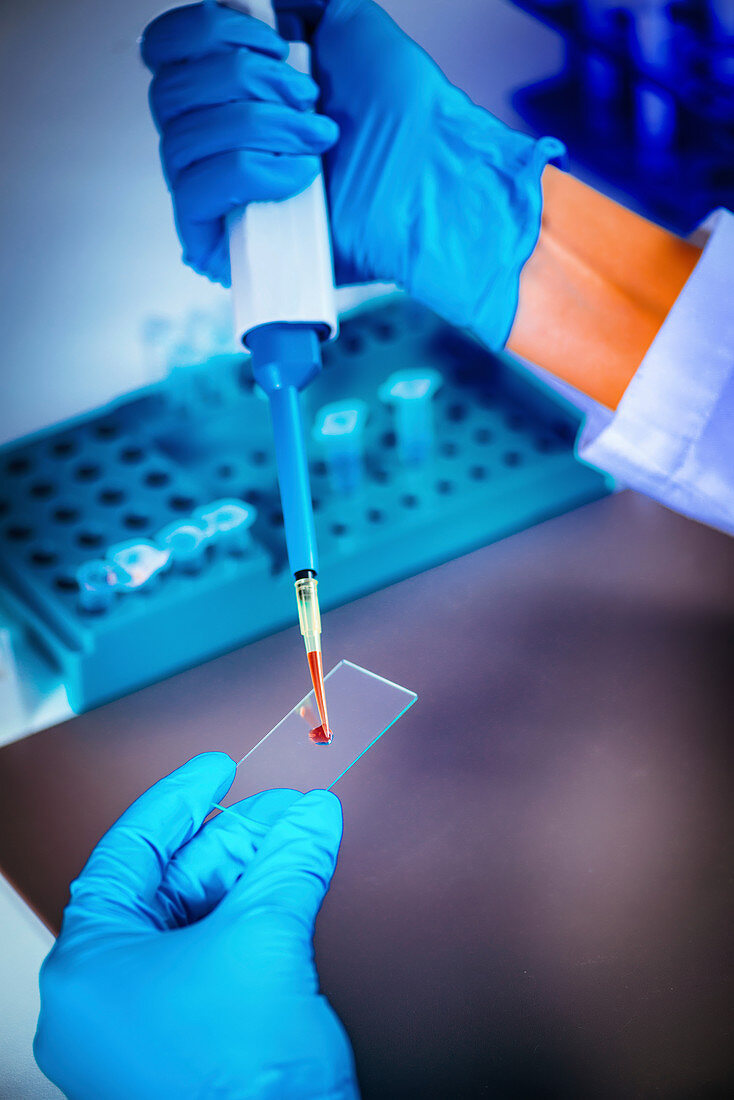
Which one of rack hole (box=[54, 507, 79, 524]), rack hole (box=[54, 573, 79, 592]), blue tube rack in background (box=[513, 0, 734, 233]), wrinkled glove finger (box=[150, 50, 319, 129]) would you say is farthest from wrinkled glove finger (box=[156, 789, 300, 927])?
blue tube rack in background (box=[513, 0, 734, 233])

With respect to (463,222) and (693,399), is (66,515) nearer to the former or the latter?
(463,222)

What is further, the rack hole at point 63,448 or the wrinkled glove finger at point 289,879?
the rack hole at point 63,448

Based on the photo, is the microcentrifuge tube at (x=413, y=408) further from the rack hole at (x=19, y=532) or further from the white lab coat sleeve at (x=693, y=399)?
the rack hole at (x=19, y=532)

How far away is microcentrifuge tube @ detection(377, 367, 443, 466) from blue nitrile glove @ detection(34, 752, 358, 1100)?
0.49m

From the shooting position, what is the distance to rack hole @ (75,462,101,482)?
1.03 metres

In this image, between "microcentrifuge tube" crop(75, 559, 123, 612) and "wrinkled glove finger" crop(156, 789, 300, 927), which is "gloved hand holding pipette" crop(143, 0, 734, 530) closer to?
"microcentrifuge tube" crop(75, 559, 123, 612)

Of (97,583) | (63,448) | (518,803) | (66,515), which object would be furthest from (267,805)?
(63,448)

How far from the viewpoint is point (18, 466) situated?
1045mm

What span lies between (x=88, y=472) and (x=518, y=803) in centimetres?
64

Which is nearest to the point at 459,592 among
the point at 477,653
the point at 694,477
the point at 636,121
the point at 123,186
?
the point at 477,653

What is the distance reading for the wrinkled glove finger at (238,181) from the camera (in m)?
0.82

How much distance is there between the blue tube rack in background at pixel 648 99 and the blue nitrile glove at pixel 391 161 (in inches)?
12.3

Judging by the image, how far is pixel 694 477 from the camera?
852mm

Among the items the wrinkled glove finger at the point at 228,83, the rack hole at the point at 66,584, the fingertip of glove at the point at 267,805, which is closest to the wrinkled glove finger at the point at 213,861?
the fingertip of glove at the point at 267,805
